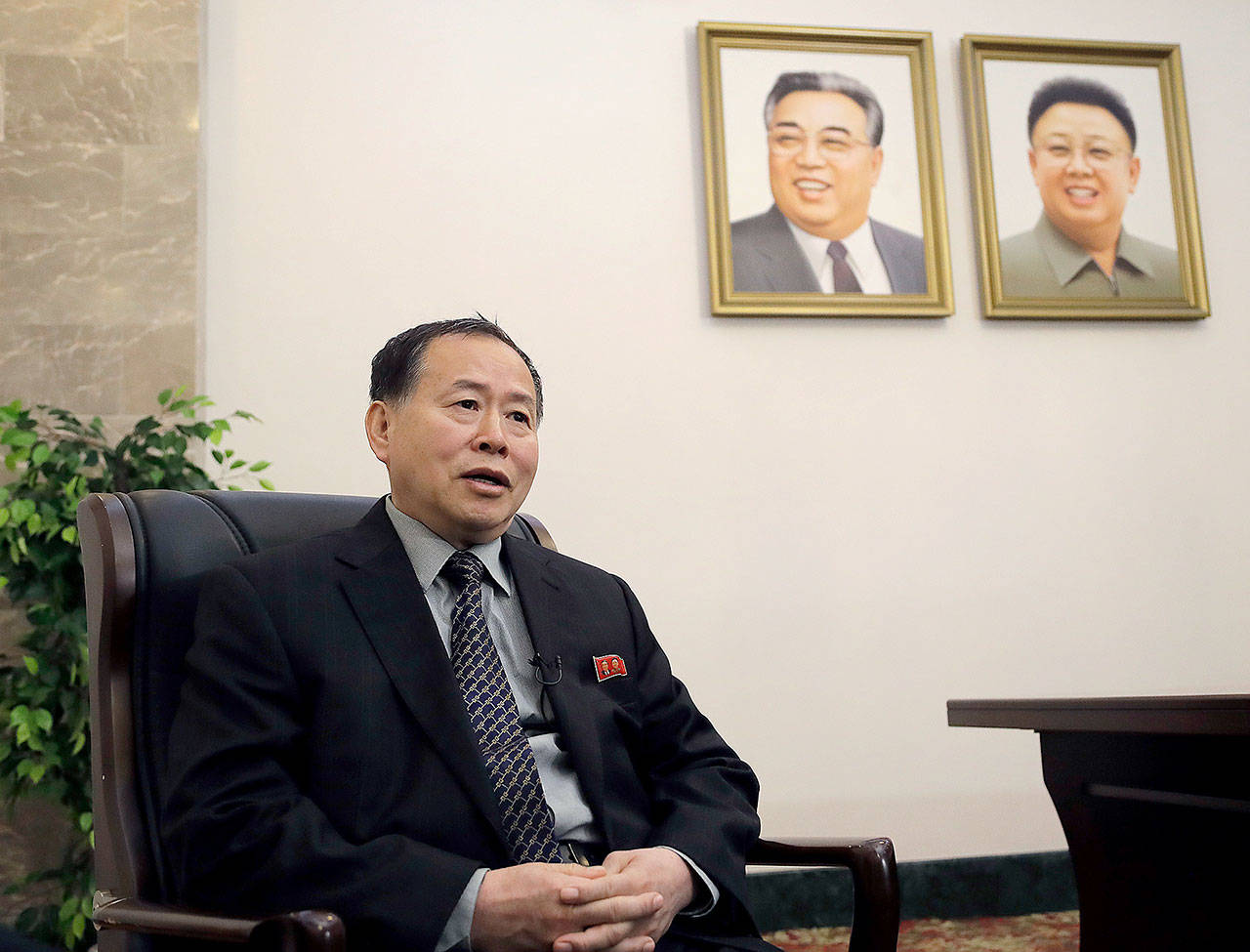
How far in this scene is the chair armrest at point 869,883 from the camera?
1473 mm

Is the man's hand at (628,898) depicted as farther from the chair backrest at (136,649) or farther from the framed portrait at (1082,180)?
the framed portrait at (1082,180)

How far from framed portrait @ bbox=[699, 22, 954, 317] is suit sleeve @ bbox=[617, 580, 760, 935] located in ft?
6.50

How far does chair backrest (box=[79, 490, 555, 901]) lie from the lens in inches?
58.3

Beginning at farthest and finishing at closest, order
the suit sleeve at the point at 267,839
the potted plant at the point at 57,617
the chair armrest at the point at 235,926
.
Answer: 1. the potted plant at the point at 57,617
2. the suit sleeve at the point at 267,839
3. the chair armrest at the point at 235,926

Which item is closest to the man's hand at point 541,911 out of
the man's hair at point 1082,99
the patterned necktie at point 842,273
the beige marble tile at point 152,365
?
the beige marble tile at point 152,365

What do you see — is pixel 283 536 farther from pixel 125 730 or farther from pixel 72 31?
pixel 72 31

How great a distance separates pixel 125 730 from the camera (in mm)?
1521

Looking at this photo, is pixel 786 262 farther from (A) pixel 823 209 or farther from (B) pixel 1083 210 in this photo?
(B) pixel 1083 210

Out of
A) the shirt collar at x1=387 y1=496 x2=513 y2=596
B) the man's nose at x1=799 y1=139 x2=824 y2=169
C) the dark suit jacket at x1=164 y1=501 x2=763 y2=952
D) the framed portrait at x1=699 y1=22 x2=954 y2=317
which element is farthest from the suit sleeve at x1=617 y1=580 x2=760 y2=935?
the man's nose at x1=799 y1=139 x2=824 y2=169

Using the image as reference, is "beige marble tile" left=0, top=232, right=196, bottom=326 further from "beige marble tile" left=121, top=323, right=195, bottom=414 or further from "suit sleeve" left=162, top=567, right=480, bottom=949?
"suit sleeve" left=162, top=567, right=480, bottom=949

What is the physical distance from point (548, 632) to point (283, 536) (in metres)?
0.46

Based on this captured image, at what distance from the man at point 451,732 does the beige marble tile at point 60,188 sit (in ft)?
6.26

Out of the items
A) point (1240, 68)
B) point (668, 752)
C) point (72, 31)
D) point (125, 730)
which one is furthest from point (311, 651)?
point (1240, 68)

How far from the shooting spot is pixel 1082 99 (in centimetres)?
395
